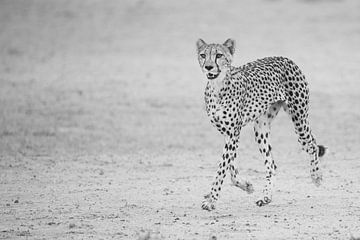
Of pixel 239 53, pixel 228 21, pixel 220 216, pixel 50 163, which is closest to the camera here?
pixel 220 216

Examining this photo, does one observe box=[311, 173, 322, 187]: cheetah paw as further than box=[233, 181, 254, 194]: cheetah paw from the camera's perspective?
Yes

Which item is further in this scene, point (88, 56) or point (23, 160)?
point (88, 56)

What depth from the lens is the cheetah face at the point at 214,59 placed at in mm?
7691

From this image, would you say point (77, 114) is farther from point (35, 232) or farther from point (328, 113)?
point (35, 232)

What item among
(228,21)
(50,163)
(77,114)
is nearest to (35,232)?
(50,163)

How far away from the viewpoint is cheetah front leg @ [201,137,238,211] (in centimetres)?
784

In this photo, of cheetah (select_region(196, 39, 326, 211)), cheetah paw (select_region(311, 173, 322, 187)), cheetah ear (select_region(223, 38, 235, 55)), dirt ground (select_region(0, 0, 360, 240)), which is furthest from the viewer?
cheetah paw (select_region(311, 173, 322, 187))

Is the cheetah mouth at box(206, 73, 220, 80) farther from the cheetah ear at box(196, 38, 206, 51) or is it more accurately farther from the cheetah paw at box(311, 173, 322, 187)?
the cheetah paw at box(311, 173, 322, 187)

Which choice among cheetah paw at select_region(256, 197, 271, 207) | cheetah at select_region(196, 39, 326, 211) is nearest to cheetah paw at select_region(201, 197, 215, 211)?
cheetah at select_region(196, 39, 326, 211)

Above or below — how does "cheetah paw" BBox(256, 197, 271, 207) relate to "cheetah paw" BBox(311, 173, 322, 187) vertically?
below

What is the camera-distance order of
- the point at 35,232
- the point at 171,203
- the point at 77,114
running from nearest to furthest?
the point at 35,232
the point at 171,203
the point at 77,114

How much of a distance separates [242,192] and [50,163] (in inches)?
109

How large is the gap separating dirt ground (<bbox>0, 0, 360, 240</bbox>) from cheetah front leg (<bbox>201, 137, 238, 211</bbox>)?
10 cm

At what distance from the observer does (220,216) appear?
769cm
